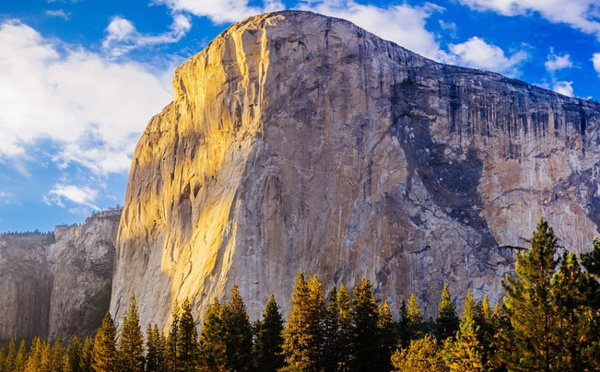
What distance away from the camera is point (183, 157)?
98938 mm

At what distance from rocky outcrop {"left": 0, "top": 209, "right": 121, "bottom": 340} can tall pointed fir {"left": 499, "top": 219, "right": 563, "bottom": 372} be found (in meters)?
94.0

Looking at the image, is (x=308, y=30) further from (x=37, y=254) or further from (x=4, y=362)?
(x=37, y=254)

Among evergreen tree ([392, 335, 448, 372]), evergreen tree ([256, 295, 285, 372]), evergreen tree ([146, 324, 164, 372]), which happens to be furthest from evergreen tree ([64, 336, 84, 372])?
evergreen tree ([392, 335, 448, 372])

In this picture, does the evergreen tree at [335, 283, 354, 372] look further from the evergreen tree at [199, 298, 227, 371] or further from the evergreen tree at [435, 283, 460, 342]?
the evergreen tree at [435, 283, 460, 342]

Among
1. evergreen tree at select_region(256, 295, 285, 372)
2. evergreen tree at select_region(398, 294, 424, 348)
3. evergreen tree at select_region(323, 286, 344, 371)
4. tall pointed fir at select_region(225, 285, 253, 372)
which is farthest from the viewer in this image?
evergreen tree at select_region(398, 294, 424, 348)

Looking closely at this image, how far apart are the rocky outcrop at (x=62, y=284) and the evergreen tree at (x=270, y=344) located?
71320 mm

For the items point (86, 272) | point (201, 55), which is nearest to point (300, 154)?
point (201, 55)

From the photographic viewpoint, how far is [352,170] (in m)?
88.4

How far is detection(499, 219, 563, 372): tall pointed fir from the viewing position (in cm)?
2859

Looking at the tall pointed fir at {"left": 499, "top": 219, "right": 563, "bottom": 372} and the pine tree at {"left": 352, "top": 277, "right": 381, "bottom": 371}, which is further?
the pine tree at {"left": 352, "top": 277, "right": 381, "bottom": 371}

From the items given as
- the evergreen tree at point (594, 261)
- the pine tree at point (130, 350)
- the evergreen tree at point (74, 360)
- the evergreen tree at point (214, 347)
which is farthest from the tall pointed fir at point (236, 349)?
the evergreen tree at point (74, 360)

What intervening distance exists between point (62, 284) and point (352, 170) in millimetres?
59406

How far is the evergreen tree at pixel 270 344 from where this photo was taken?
48250 mm

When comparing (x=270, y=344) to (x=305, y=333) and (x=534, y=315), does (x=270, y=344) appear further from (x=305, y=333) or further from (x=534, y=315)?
(x=534, y=315)
